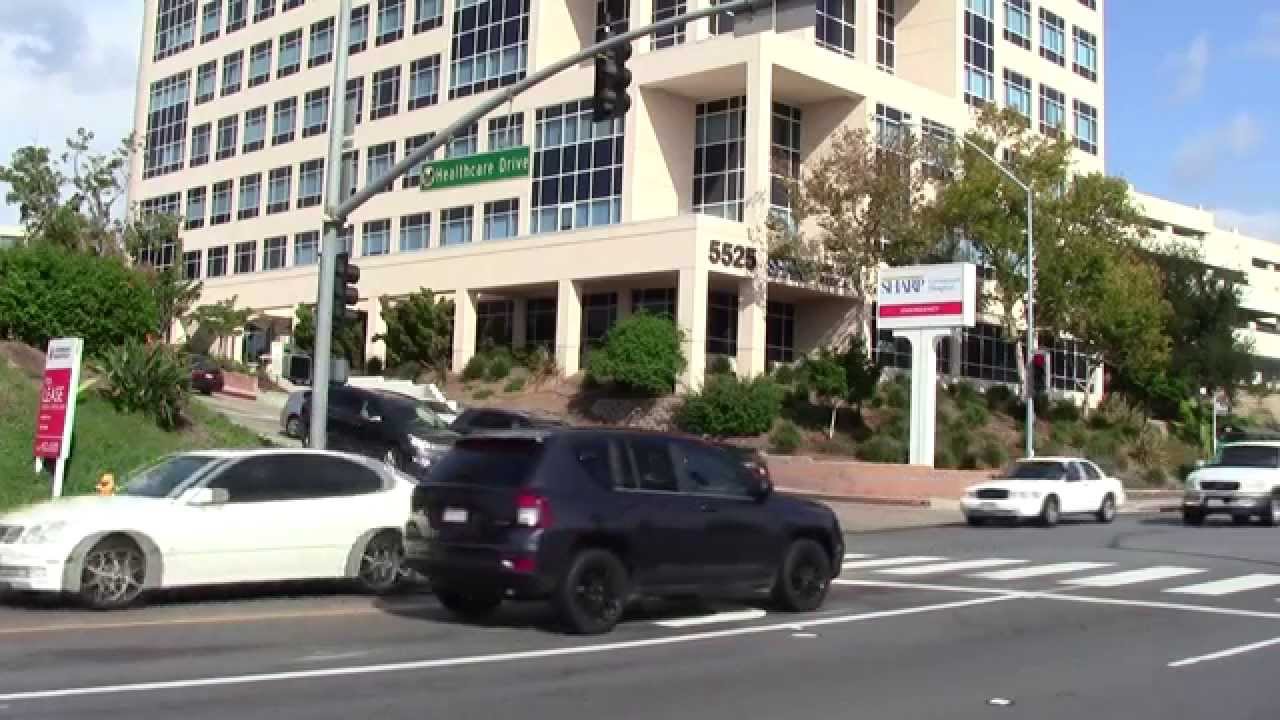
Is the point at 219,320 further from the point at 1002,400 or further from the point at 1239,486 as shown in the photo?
the point at 1239,486

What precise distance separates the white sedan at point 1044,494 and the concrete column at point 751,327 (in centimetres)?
1698

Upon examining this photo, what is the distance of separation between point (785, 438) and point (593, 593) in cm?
3061

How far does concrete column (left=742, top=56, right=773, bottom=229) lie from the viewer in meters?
47.3

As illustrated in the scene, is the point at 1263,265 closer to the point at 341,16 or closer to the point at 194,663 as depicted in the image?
the point at 341,16

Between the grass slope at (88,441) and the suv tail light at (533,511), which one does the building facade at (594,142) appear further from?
the suv tail light at (533,511)

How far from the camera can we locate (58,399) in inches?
793

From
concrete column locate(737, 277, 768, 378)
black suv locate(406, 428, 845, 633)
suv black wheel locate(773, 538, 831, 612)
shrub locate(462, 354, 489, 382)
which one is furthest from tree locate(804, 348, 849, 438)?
black suv locate(406, 428, 845, 633)

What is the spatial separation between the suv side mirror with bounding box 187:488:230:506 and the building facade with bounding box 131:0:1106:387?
31.6m

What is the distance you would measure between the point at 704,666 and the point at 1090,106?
6403cm

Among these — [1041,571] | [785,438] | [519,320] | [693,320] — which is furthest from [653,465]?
[519,320]

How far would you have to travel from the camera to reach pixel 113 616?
12.5 metres

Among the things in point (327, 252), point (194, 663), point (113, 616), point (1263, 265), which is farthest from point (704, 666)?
point (1263, 265)

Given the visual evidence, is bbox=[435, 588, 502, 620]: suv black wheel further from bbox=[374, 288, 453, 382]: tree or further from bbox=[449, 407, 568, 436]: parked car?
bbox=[374, 288, 453, 382]: tree

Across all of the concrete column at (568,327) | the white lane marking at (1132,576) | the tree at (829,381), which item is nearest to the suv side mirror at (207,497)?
the white lane marking at (1132,576)
